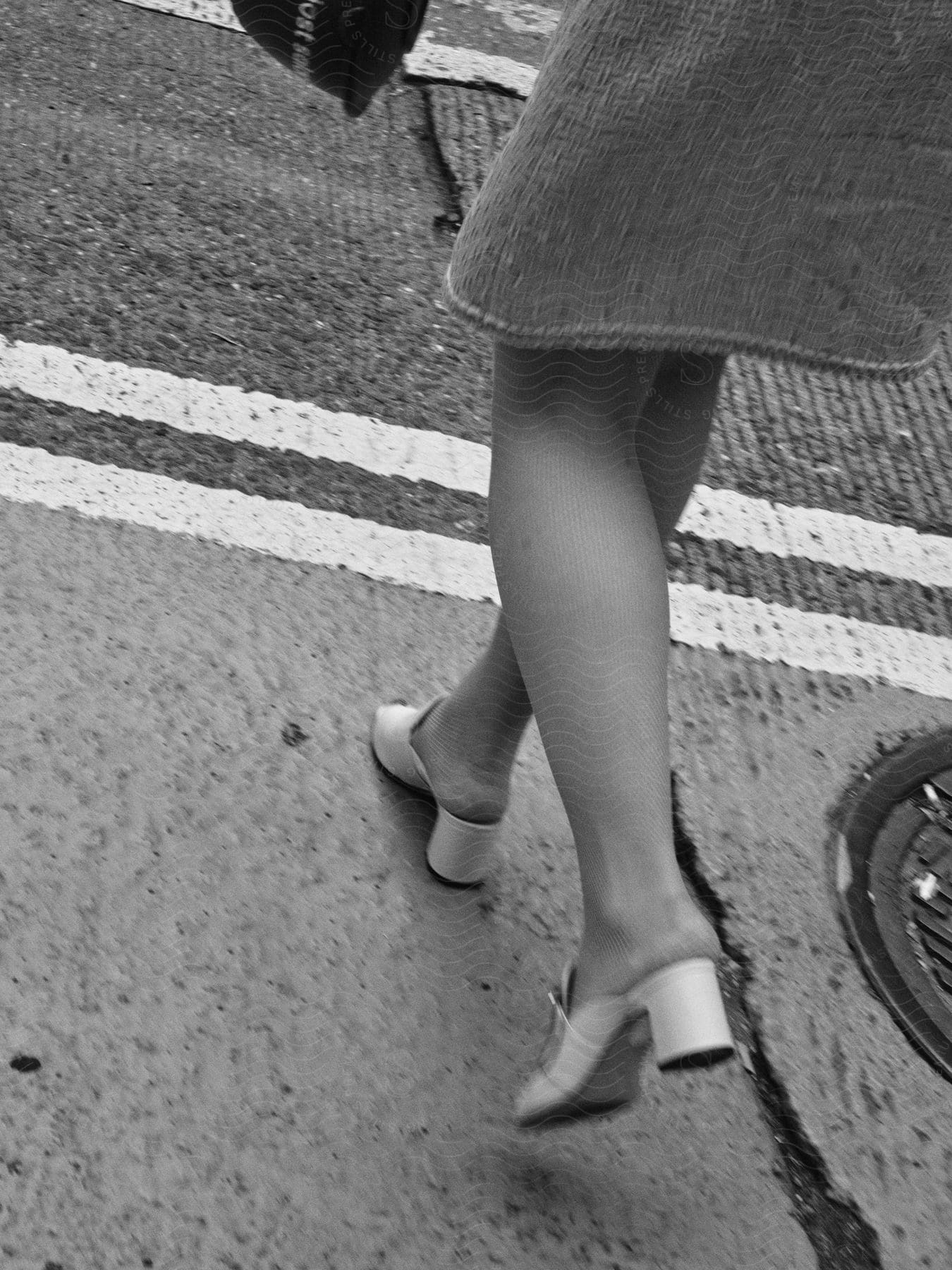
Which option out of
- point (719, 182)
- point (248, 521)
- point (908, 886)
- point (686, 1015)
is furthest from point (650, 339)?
point (248, 521)

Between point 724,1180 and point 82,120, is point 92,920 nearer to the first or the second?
point 724,1180

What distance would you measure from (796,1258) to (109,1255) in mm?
711

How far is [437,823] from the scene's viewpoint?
181 centimetres

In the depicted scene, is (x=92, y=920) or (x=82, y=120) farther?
(x=82, y=120)

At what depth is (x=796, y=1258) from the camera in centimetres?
151

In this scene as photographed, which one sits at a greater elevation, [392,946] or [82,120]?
[392,946]

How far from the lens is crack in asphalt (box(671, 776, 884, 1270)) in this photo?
153cm

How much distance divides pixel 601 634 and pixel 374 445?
130 cm

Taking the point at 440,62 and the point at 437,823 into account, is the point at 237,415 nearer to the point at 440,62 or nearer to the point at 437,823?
the point at 437,823

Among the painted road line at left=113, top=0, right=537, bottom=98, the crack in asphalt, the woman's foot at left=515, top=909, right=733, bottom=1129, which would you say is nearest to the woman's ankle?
the woman's foot at left=515, top=909, right=733, bottom=1129

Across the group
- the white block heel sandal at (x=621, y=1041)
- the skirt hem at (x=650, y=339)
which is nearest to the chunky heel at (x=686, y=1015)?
the white block heel sandal at (x=621, y=1041)

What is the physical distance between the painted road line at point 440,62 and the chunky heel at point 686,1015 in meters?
3.24

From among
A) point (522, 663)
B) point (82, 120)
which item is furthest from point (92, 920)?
point (82, 120)

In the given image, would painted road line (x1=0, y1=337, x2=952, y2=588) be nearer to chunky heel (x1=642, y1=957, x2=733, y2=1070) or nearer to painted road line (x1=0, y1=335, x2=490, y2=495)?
painted road line (x1=0, y1=335, x2=490, y2=495)
